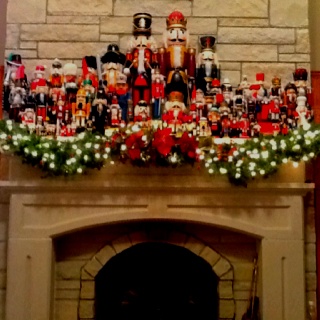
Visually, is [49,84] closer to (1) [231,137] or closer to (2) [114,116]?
(2) [114,116]

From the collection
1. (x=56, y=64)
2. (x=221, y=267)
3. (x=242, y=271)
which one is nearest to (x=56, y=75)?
(x=56, y=64)

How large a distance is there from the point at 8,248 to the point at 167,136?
1161mm

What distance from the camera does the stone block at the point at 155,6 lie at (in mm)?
4070

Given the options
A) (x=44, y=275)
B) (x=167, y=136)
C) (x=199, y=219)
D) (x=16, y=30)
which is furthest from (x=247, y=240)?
(x=16, y=30)

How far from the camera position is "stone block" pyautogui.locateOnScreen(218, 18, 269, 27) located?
4.05m

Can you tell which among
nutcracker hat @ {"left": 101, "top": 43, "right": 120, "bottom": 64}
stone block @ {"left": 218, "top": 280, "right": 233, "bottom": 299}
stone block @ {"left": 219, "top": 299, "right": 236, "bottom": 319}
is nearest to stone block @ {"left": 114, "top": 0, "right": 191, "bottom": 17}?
nutcracker hat @ {"left": 101, "top": 43, "right": 120, "bottom": 64}

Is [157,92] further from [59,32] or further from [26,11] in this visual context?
[26,11]

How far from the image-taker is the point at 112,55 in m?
3.85

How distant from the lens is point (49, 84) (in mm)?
3826

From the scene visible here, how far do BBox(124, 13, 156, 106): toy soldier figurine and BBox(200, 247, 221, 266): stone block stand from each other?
3.26 feet

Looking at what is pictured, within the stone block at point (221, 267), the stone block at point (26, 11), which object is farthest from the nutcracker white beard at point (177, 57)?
the stone block at point (221, 267)

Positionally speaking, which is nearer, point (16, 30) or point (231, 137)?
point (231, 137)

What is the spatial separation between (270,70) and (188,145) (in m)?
0.94

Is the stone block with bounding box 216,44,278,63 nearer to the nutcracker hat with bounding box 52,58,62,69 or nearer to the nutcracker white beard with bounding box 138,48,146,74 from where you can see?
the nutcracker white beard with bounding box 138,48,146,74
